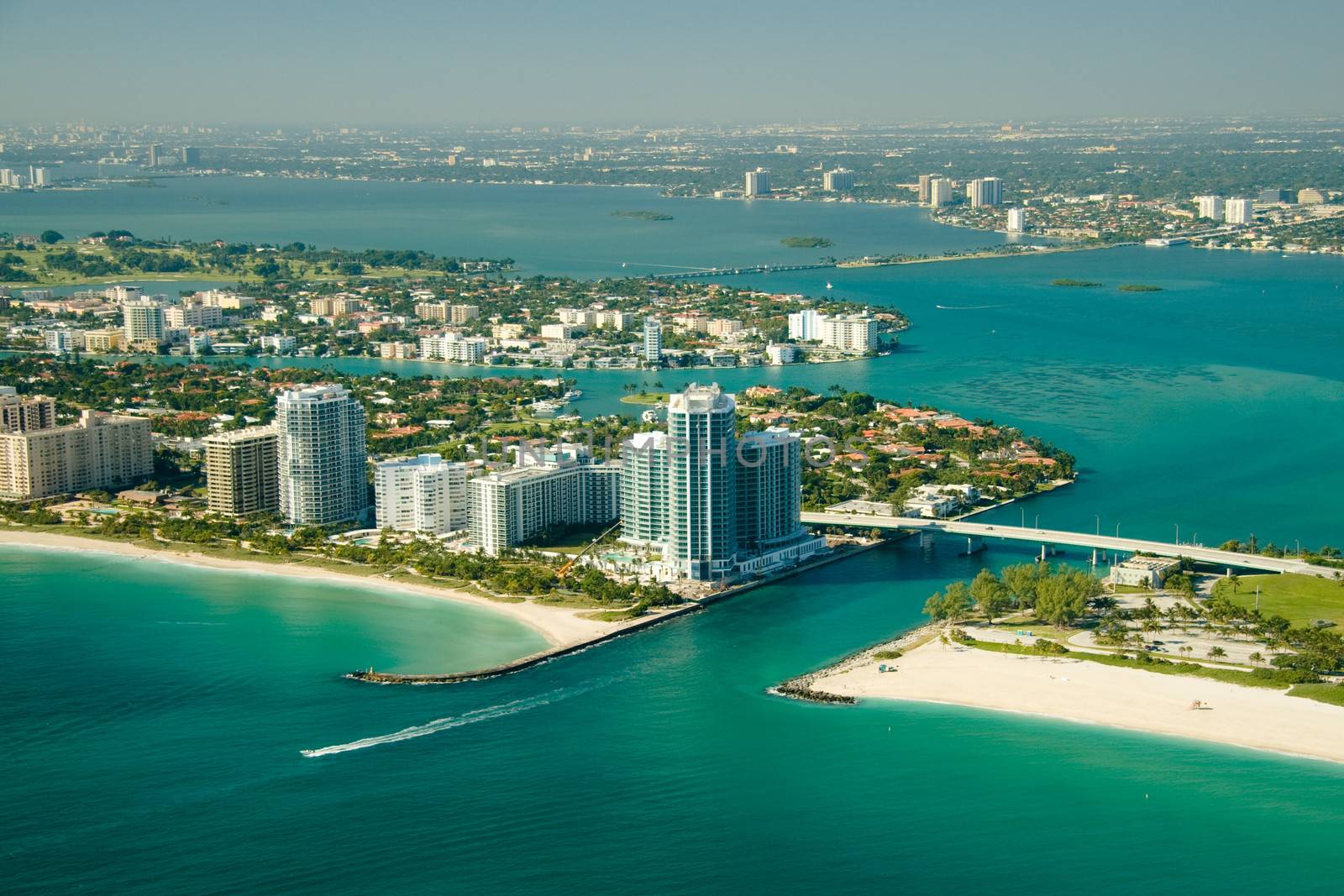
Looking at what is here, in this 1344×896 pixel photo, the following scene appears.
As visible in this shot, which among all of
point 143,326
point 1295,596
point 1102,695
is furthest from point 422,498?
point 143,326

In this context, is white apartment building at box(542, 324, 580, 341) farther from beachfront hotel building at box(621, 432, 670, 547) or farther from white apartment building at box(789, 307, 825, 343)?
beachfront hotel building at box(621, 432, 670, 547)

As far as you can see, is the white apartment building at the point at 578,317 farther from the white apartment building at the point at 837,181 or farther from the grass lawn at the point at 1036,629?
the white apartment building at the point at 837,181

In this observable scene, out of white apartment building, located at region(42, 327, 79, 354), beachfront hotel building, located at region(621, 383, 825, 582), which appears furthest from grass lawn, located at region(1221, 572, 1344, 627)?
white apartment building, located at region(42, 327, 79, 354)

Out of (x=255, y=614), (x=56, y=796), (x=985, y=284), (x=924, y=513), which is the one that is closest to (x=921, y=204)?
(x=985, y=284)

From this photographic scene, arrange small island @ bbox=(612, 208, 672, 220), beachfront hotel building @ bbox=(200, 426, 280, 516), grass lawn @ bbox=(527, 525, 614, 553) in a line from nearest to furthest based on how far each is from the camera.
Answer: grass lawn @ bbox=(527, 525, 614, 553) → beachfront hotel building @ bbox=(200, 426, 280, 516) → small island @ bbox=(612, 208, 672, 220)

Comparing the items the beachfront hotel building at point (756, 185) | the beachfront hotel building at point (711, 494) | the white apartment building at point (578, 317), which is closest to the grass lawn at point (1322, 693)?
the beachfront hotel building at point (711, 494)
